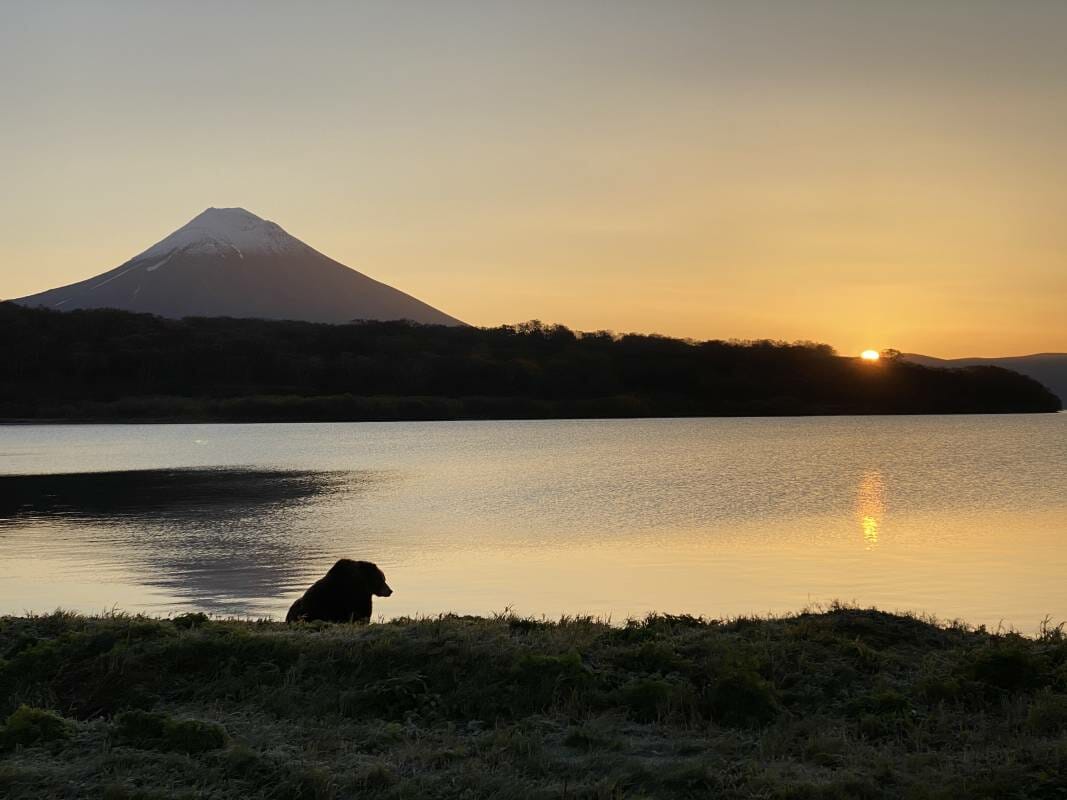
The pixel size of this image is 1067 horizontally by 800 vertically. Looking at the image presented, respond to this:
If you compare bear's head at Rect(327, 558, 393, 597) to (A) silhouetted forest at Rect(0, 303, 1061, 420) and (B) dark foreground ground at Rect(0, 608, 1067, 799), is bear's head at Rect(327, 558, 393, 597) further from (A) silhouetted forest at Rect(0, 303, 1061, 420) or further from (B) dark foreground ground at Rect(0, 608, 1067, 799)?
(A) silhouetted forest at Rect(0, 303, 1061, 420)

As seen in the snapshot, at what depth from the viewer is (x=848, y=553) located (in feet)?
88.2

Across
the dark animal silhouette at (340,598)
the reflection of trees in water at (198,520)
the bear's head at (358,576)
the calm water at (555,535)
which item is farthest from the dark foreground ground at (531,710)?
the reflection of trees in water at (198,520)

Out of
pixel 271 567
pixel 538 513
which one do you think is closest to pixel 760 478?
pixel 538 513

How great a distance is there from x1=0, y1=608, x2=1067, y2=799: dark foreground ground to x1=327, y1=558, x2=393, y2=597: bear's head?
Answer: 3.05 meters

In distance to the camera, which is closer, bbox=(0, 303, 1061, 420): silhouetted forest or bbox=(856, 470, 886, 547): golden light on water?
bbox=(856, 470, 886, 547): golden light on water

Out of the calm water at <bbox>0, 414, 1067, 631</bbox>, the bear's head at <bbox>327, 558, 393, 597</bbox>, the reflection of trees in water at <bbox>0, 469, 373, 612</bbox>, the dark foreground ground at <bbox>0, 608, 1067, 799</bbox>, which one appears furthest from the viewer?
the reflection of trees in water at <bbox>0, 469, 373, 612</bbox>

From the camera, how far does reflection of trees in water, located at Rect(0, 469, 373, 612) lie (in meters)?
22.0

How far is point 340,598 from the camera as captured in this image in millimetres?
14469

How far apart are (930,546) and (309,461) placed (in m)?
53.2

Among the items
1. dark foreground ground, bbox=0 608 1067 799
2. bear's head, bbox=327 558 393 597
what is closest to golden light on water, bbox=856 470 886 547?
bear's head, bbox=327 558 393 597

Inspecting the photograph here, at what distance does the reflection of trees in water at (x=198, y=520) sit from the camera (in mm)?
22000

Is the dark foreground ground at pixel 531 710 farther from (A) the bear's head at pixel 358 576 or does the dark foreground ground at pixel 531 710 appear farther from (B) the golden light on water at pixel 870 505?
(B) the golden light on water at pixel 870 505

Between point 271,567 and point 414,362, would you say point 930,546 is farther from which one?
point 414,362

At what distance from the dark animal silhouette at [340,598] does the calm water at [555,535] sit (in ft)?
11.9
